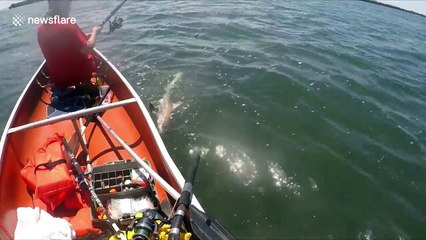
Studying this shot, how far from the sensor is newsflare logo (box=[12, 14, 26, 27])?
79.2 ft

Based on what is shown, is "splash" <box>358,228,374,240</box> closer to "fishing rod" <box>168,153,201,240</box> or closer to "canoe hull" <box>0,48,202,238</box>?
"canoe hull" <box>0,48,202,238</box>

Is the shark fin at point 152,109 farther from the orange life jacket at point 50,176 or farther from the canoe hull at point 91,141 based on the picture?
the orange life jacket at point 50,176

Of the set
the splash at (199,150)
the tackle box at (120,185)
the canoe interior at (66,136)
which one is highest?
the tackle box at (120,185)

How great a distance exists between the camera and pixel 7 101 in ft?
41.2

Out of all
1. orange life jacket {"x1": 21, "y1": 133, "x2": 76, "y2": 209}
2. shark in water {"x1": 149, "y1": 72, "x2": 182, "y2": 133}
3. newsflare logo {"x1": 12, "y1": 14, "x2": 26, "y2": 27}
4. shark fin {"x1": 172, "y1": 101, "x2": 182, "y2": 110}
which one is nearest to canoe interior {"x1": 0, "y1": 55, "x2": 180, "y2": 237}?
orange life jacket {"x1": 21, "y1": 133, "x2": 76, "y2": 209}

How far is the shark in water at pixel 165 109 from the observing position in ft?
31.3

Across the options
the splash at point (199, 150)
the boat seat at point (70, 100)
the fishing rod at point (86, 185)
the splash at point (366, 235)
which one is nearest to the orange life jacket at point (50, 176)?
the fishing rod at point (86, 185)

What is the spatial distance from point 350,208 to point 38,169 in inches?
264

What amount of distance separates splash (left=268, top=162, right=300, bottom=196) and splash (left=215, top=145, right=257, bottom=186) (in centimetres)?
47

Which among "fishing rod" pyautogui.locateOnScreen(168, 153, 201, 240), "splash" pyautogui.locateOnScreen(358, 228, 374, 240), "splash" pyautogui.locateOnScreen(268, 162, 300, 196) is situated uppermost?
"fishing rod" pyautogui.locateOnScreen(168, 153, 201, 240)

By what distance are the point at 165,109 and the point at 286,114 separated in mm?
4025

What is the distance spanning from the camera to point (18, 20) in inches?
1001

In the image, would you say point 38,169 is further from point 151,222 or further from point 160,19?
point 160,19

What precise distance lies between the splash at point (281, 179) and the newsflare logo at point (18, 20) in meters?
24.4
